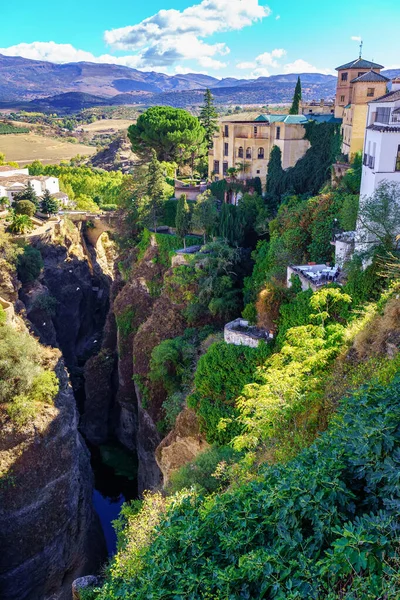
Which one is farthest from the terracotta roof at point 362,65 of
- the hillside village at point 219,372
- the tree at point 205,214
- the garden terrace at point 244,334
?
the garden terrace at point 244,334

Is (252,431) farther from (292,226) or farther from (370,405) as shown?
(292,226)

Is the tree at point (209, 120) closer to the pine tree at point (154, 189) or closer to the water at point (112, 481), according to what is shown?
the pine tree at point (154, 189)

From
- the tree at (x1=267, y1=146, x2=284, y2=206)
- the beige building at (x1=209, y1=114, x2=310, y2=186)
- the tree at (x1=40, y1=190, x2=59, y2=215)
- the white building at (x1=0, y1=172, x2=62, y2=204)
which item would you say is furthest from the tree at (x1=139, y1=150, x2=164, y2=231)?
the white building at (x1=0, y1=172, x2=62, y2=204)

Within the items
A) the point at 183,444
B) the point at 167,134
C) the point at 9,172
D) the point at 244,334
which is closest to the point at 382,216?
the point at 244,334

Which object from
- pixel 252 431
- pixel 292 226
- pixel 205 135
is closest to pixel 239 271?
pixel 292 226

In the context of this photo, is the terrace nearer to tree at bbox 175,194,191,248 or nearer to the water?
tree at bbox 175,194,191,248

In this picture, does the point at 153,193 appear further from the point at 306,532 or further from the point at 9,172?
the point at 9,172
